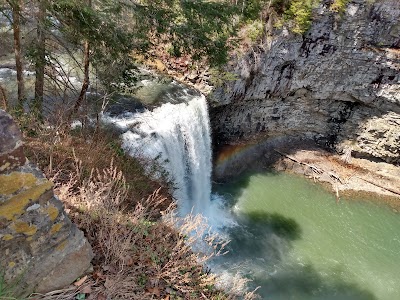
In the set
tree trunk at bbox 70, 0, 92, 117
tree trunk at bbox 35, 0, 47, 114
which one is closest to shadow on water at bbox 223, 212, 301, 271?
tree trunk at bbox 70, 0, 92, 117

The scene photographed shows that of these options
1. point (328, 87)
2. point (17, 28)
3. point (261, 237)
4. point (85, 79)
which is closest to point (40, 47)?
point (17, 28)

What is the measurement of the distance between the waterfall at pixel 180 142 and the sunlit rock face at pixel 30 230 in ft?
16.5

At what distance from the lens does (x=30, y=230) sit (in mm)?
2770

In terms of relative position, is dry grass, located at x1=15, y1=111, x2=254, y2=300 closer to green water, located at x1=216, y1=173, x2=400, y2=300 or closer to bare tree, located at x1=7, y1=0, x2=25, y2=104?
bare tree, located at x1=7, y1=0, x2=25, y2=104

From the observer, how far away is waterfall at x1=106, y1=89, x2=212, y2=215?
862cm

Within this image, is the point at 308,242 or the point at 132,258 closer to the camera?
the point at 132,258

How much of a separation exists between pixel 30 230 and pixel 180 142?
693 centimetres

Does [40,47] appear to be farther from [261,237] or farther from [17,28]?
[261,237]

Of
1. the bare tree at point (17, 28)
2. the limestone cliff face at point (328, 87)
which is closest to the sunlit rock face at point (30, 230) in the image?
Result: the bare tree at point (17, 28)

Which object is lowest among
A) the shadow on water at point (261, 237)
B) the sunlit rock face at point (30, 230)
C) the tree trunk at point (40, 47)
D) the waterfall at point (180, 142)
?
the shadow on water at point (261, 237)

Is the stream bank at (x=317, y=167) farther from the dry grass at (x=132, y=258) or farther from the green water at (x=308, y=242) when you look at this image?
the dry grass at (x=132, y=258)

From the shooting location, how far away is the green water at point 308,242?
28.8 feet

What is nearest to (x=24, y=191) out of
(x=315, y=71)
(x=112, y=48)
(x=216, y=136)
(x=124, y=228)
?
(x=124, y=228)

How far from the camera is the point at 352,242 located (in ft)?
34.2
